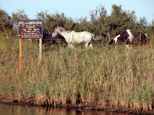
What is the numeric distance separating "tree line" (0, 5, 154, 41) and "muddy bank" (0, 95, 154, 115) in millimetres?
7807

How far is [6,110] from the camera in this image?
7.62 m

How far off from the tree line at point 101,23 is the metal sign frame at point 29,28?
17.2 feet

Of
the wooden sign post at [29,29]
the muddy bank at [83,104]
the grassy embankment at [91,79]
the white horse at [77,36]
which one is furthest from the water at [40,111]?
the white horse at [77,36]

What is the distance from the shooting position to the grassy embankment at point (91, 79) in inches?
296

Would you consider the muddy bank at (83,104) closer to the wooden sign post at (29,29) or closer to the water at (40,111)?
the water at (40,111)

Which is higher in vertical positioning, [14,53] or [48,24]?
[48,24]

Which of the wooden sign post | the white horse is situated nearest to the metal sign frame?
the wooden sign post

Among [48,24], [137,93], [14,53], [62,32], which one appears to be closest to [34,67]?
[14,53]

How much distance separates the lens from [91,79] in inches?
322

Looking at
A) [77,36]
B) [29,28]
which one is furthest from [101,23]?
[29,28]

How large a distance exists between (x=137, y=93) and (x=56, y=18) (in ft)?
34.5

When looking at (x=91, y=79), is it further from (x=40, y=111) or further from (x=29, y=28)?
(x=29, y=28)

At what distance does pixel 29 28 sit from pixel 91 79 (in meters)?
3.77

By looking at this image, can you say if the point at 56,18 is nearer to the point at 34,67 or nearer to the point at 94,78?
the point at 34,67
